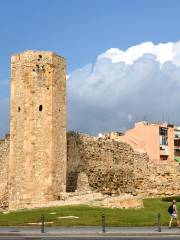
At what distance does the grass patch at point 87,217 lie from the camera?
25.1 metres

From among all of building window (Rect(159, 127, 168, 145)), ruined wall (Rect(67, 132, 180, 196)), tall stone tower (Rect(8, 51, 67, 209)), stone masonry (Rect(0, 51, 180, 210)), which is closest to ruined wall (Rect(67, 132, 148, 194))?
ruined wall (Rect(67, 132, 180, 196))

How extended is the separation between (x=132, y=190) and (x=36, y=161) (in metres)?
10.6

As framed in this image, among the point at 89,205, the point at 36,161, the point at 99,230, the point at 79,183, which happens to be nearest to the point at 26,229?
the point at 99,230

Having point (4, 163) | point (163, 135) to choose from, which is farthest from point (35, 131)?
point (163, 135)

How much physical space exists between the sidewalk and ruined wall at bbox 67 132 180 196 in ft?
54.5

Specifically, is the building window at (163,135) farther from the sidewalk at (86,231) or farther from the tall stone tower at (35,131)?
the sidewalk at (86,231)

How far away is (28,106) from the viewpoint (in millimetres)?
35625

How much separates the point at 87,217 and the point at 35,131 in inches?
394

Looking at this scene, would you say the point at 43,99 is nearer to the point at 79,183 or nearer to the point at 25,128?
the point at 25,128

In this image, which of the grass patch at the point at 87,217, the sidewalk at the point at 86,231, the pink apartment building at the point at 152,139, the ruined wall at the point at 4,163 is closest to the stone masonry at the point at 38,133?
the grass patch at the point at 87,217

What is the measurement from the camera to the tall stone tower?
1388 inches

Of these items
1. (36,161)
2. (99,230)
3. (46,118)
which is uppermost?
(46,118)

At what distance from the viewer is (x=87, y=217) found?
26.7 m

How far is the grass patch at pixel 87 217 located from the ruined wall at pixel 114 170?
9.33m
